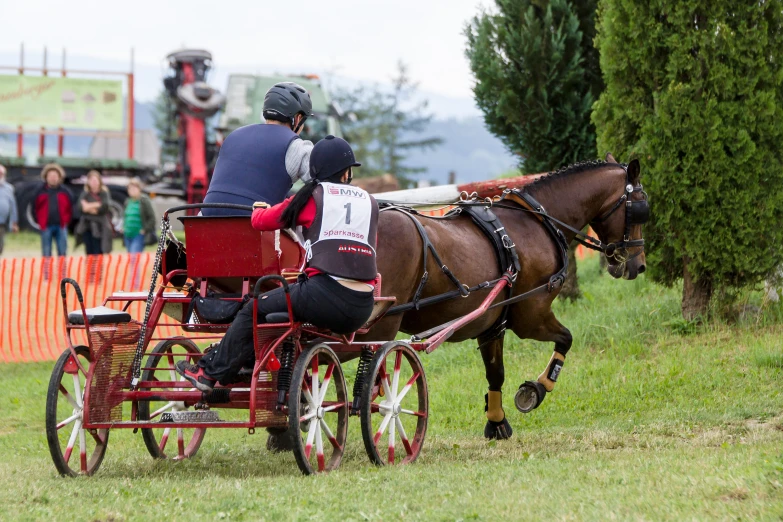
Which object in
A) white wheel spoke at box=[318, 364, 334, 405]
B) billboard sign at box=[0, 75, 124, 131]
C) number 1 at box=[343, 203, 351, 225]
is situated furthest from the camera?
billboard sign at box=[0, 75, 124, 131]

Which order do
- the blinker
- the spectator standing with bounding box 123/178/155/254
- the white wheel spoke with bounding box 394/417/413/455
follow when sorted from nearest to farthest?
the white wheel spoke with bounding box 394/417/413/455 → the blinker → the spectator standing with bounding box 123/178/155/254

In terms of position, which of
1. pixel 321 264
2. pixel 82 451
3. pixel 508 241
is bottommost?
pixel 82 451

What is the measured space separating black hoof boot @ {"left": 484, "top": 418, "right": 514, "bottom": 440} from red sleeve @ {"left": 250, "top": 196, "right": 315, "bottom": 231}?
298cm

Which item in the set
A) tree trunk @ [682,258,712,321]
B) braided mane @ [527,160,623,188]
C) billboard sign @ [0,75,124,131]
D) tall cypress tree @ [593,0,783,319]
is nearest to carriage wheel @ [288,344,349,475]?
braided mane @ [527,160,623,188]

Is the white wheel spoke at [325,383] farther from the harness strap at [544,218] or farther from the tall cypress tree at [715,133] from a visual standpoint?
the tall cypress tree at [715,133]

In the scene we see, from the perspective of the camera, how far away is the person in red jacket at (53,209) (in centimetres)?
1767

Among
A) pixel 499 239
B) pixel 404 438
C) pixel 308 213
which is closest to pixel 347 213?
pixel 308 213

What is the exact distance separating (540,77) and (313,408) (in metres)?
7.38

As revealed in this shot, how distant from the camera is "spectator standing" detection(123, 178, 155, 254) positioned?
1750 cm

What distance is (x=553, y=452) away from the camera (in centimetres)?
732

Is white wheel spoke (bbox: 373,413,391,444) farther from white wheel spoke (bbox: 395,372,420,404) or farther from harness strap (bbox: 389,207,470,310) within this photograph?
harness strap (bbox: 389,207,470,310)

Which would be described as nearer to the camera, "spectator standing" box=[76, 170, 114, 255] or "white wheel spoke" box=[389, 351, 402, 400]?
"white wheel spoke" box=[389, 351, 402, 400]

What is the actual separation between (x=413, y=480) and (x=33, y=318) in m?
9.62

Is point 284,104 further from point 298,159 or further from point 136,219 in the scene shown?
point 136,219
